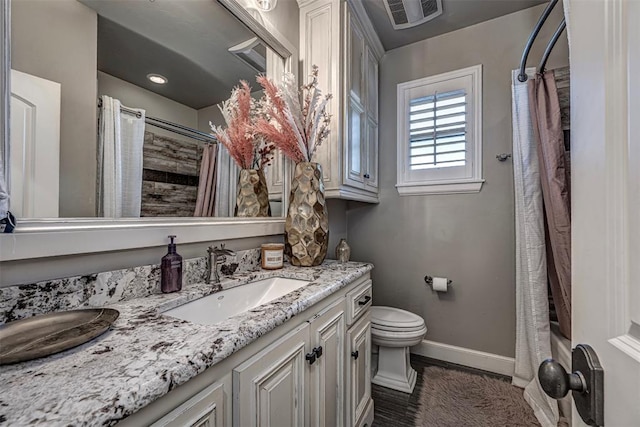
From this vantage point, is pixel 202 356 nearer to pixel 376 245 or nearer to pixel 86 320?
pixel 86 320

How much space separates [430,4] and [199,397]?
2.33 m

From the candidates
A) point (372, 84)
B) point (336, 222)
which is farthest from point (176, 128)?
point (372, 84)

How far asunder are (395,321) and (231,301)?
1212 mm

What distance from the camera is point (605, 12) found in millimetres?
379

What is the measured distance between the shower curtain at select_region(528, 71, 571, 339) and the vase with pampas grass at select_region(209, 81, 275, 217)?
156cm

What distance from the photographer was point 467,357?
2.01 meters

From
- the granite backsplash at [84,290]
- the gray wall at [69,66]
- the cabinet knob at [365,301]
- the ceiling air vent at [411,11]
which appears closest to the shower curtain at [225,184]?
the granite backsplash at [84,290]

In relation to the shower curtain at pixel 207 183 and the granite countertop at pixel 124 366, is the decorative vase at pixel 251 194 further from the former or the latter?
the granite countertop at pixel 124 366

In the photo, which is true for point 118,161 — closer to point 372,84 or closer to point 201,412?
point 201,412

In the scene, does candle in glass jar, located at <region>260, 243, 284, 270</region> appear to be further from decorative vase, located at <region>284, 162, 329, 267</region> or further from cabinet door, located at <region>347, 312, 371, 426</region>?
cabinet door, located at <region>347, 312, 371, 426</region>

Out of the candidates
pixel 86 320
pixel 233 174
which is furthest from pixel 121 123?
pixel 86 320

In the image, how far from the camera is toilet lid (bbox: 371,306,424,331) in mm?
1736

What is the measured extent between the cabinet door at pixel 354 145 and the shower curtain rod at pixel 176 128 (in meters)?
0.81

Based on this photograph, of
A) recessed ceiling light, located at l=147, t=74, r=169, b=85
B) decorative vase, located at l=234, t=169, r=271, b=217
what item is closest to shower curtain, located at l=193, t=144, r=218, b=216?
decorative vase, located at l=234, t=169, r=271, b=217
